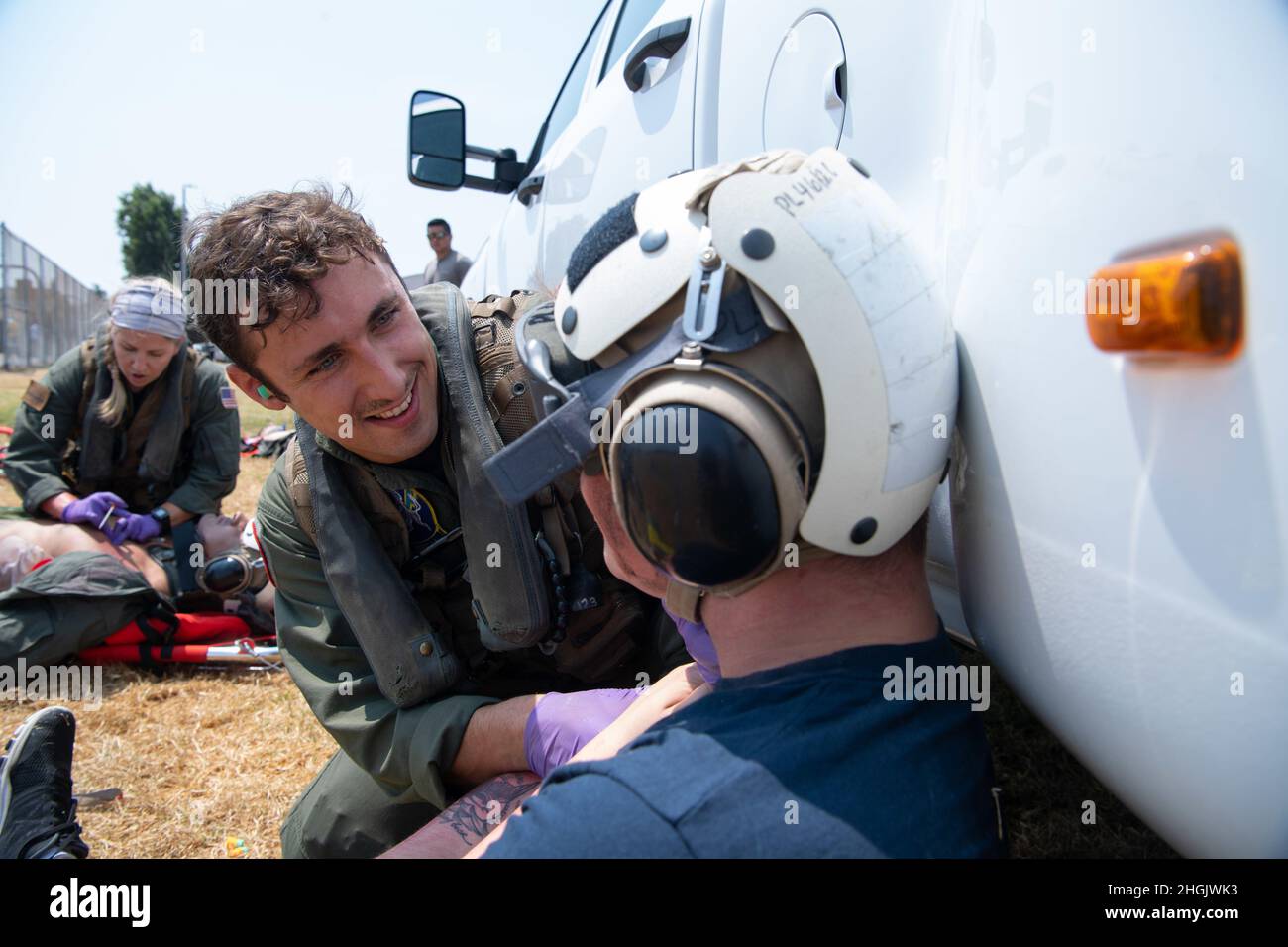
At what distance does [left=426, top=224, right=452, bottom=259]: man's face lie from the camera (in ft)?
27.1

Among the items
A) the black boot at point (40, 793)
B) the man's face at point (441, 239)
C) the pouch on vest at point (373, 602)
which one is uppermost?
the man's face at point (441, 239)

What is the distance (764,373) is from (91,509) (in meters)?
4.12

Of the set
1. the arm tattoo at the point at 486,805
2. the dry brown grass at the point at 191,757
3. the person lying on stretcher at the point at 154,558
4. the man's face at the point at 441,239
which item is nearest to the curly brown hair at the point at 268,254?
the arm tattoo at the point at 486,805

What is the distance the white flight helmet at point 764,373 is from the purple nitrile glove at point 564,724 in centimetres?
82

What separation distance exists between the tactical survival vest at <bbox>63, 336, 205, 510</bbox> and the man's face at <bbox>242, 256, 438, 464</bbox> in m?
2.76

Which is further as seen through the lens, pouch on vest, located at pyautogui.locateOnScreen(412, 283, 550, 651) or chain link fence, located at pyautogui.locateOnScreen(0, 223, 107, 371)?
chain link fence, located at pyautogui.locateOnScreen(0, 223, 107, 371)

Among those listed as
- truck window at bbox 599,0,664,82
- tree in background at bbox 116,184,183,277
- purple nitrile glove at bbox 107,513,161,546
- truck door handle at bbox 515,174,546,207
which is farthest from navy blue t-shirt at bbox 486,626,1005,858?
tree in background at bbox 116,184,183,277

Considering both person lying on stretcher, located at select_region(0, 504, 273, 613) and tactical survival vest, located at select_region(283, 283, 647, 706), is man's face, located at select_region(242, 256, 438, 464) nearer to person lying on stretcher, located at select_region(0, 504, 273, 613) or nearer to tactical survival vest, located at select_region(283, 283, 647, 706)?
tactical survival vest, located at select_region(283, 283, 647, 706)

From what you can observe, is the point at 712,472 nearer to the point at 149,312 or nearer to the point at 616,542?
the point at 616,542

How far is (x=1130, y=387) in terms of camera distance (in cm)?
80

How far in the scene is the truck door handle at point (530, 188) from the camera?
3531 millimetres

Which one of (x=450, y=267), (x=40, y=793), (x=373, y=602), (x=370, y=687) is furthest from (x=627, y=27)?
(x=450, y=267)

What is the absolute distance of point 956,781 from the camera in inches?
38.4

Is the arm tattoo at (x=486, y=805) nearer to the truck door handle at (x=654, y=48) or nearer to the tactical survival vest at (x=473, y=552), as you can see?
the tactical survival vest at (x=473, y=552)
